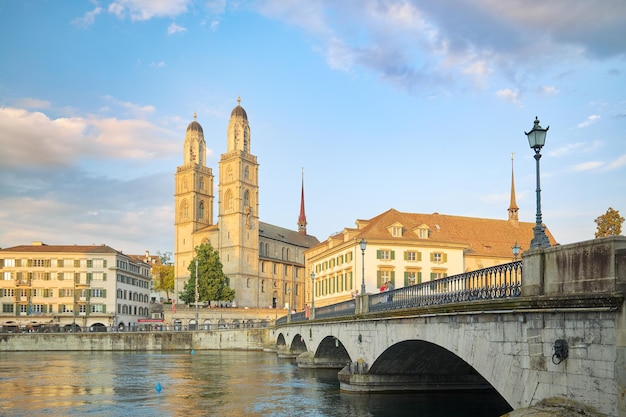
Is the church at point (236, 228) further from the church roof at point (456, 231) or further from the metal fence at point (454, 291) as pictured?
the metal fence at point (454, 291)

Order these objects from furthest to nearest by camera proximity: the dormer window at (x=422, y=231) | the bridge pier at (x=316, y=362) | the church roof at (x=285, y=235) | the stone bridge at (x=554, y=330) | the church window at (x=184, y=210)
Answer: the church roof at (x=285, y=235), the church window at (x=184, y=210), the dormer window at (x=422, y=231), the bridge pier at (x=316, y=362), the stone bridge at (x=554, y=330)

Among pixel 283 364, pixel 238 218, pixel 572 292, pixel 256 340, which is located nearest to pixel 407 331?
pixel 572 292

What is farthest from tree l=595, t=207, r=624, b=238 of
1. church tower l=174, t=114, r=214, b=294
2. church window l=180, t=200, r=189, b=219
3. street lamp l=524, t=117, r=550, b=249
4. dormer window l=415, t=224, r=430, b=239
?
church window l=180, t=200, r=189, b=219

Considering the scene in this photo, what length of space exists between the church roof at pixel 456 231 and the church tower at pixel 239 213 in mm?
56434

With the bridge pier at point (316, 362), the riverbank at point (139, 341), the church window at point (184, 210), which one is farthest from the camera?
the church window at point (184, 210)

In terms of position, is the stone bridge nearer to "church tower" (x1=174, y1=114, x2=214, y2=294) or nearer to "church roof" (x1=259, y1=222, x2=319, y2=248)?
"church tower" (x1=174, y1=114, x2=214, y2=294)

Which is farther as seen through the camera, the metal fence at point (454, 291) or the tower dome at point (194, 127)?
the tower dome at point (194, 127)

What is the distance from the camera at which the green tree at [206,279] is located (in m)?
120

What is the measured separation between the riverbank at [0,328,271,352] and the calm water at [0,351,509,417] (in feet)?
118

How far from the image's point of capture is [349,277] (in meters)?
70.6

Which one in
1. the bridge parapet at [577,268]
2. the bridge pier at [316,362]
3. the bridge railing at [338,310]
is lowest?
the bridge pier at [316,362]

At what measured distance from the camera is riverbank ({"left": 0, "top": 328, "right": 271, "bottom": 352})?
8875 centimetres

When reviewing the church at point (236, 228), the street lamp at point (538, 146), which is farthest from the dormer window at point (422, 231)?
the church at point (236, 228)

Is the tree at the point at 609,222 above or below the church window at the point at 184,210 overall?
below
